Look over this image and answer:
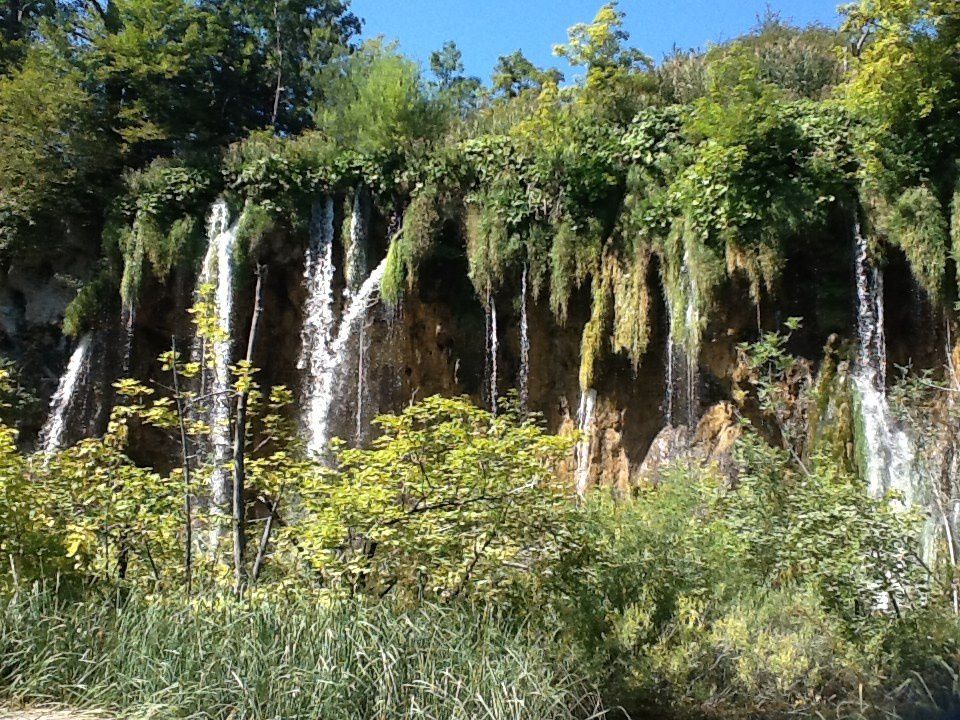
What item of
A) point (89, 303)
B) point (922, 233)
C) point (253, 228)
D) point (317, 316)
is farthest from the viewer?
point (89, 303)

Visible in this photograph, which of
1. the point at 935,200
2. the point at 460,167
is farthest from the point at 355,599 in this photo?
the point at 460,167

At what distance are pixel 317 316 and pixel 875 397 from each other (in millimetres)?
7170

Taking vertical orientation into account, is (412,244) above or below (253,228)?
below

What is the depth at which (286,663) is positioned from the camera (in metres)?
4.68

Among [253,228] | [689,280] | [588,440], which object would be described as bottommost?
[588,440]

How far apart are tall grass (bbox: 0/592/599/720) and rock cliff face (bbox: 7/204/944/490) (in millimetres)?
5762

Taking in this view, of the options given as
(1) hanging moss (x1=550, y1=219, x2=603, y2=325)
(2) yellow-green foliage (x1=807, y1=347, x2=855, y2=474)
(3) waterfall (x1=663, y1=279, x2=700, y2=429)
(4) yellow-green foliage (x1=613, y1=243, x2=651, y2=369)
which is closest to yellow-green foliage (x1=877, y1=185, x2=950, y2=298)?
(2) yellow-green foliage (x1=807, y1=347, x2=855, y2=474)

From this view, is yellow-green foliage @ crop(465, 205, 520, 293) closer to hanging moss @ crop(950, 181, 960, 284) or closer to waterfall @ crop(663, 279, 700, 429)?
waterfall @ crop(663, 279, 700, 429)

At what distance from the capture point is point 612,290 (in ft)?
37.3

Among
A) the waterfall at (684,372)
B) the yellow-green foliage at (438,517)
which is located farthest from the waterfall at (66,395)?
the yellow-green foliage at (438,517)

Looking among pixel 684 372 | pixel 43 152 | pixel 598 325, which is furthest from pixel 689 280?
pixel 43 152

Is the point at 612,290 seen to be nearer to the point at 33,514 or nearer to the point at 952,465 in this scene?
the point at 952,465

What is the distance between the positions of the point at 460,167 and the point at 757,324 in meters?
4.64

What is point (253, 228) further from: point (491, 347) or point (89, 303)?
point (491, 347)
